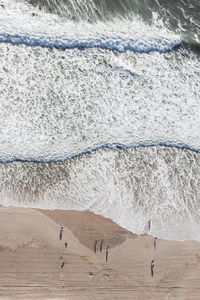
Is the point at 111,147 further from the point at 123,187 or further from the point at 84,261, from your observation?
the point at 84,261

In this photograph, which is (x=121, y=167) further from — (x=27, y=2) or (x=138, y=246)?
(x=27, y=2)

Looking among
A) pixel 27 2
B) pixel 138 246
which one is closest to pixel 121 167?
pixel 138 246

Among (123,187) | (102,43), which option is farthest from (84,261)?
(102,43)

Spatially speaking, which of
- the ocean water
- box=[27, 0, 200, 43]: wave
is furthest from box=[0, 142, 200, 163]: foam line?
box=[27, 0, 200, 43]: wave

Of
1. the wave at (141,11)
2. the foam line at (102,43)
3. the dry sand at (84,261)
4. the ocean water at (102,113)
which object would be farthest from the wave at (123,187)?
the wave at (141,11)

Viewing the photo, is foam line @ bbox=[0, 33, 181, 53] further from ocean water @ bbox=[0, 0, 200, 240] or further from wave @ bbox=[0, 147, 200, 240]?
wave @ bbox=[0, 147, 200, 240]
